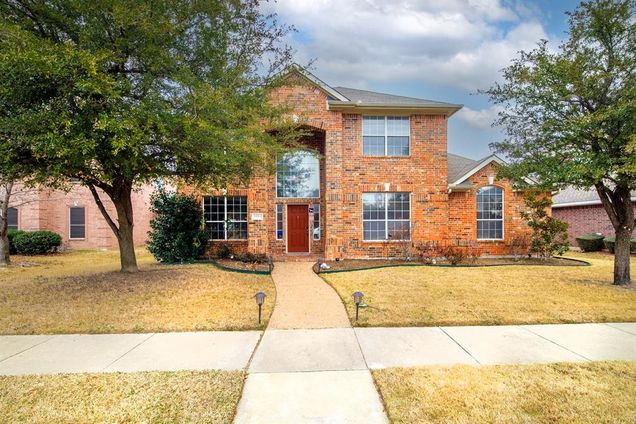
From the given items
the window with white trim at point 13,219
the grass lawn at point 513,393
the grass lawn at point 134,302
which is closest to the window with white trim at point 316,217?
the grass lawn at point 134,302

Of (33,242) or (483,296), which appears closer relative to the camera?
(483,296)

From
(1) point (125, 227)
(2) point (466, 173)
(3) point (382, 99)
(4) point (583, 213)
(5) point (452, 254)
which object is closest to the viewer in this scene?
(1) point (125, 227)

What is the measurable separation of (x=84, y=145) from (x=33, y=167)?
2.75 meters

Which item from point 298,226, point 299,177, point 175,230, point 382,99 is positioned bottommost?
point 175,230

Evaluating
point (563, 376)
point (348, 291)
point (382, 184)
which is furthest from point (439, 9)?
point (563, 376)

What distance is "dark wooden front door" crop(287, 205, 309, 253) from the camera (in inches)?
645

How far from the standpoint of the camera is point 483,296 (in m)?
8.34

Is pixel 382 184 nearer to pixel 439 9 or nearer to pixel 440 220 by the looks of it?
pixel 440 220

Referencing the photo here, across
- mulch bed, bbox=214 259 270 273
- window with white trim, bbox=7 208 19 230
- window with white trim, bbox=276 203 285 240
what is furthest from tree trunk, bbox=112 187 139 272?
window with white trim, bbox=7 208 19 230

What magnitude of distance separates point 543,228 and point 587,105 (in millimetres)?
6941

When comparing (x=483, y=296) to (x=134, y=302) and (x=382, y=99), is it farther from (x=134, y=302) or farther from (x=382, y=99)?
(x=382, y=99)

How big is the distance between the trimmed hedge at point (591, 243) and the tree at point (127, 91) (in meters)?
20.0

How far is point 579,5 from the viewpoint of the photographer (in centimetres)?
929

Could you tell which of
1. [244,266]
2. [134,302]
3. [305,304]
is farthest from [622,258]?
[134,302]
